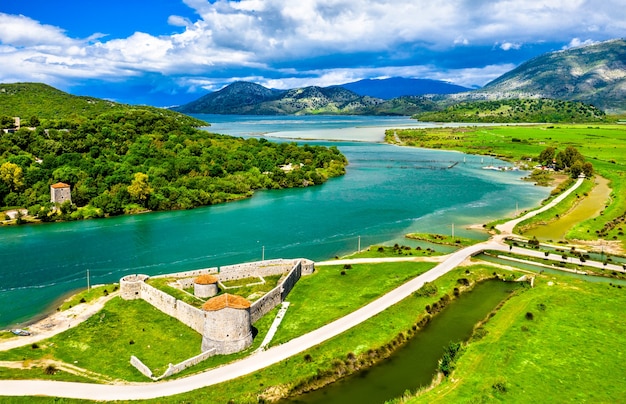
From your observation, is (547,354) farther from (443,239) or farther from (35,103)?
(35,103)

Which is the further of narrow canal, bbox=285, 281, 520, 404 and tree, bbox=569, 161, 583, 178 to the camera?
tree, bbox=569, 161, 583, 178

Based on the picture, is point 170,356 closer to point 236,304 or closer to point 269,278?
point 236,304

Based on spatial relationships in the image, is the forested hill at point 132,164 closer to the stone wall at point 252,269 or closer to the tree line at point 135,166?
the tree line at point 135,166

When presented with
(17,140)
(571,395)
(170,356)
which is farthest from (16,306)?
(17,140)

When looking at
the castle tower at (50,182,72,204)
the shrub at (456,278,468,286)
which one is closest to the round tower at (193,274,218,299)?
the shrub at (456,278,468,286)

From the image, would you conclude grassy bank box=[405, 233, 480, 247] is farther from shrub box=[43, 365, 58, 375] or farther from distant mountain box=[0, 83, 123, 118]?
distant mountain box=[0, 83, 123, 118]
